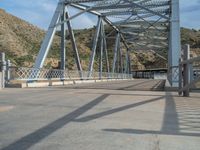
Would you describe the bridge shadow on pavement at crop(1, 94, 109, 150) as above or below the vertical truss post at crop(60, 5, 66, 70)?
below

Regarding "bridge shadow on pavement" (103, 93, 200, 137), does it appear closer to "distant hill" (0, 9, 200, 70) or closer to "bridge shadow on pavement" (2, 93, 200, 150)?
"bridge shadow on pavement" (2, 93, 200, 150)

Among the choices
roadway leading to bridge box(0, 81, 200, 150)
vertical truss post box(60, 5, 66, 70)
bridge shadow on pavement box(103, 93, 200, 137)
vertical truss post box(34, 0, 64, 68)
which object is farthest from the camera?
vertical truss post box(60, 5, 66, 70)

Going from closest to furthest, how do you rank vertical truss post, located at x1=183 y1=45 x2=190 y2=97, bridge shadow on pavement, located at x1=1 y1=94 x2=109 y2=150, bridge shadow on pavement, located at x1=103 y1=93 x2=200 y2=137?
bridge shadow on pavement, located at x1=1 y1=94 x2=109 y2=150
bridge shadow on pavement, located at x1=103 y1=93 x2=200 y2=137
vertical truss post, located at x1=183 y1=45 x2=190 y2=97

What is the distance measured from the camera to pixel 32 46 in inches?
2872

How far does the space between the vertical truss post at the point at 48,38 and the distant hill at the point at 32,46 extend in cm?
2864

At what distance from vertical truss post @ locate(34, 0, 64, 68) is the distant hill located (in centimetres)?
2864

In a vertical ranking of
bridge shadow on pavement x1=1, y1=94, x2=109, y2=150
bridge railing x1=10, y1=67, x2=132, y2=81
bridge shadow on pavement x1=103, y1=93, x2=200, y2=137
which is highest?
bridge railing x1=10, y1=67, x2=132, y2=81

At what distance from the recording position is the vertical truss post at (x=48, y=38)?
2200 cm

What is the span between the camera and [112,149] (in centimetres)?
387

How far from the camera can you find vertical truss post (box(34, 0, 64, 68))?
22.0 metres

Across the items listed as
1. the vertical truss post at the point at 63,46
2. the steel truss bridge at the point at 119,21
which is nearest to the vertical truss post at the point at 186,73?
the steel truss bridge at the point at 119,21

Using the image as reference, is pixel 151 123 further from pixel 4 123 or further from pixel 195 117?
pixel 4 123

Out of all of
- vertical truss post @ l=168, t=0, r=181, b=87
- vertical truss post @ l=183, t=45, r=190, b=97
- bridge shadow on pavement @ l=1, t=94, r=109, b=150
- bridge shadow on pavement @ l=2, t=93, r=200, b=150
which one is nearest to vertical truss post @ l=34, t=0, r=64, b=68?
vertical truss post @ l=168, t=0, r=181, b=87

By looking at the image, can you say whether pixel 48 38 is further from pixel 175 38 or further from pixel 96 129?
pixel 96 129
